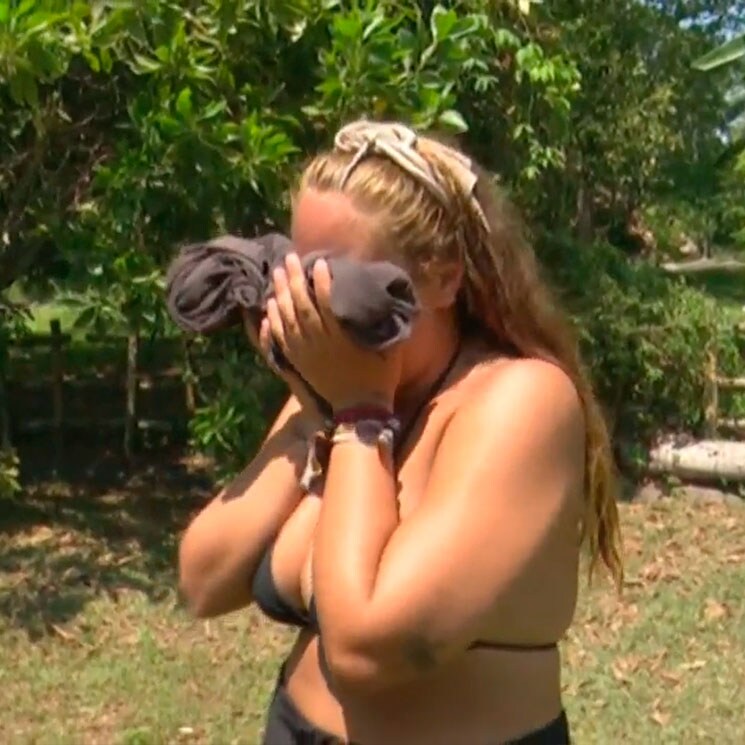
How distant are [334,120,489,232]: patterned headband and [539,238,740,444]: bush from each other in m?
6.44

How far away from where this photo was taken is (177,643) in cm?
599

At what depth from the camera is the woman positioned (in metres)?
1.72

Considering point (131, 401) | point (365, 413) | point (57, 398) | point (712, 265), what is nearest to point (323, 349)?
point (365, 413)

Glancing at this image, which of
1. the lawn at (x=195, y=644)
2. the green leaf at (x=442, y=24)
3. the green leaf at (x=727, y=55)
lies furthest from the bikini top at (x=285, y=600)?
the green leaf at (x=727, y=55)

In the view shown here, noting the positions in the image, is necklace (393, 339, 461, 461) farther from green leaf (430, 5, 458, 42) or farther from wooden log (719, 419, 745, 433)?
wooden log (719, 419, 745, 433)

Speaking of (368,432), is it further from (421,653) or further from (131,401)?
(131,401)

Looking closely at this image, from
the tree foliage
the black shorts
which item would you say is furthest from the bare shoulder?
the tree foliage

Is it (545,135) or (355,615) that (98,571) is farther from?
(355,615)

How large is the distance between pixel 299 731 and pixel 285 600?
179 mm

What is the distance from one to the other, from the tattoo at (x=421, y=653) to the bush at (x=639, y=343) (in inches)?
263

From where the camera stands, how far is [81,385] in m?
9.53

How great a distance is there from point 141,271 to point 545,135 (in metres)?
2.55

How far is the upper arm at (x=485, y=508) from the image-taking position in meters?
1.69

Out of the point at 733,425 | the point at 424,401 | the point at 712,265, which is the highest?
the point at 424,401
